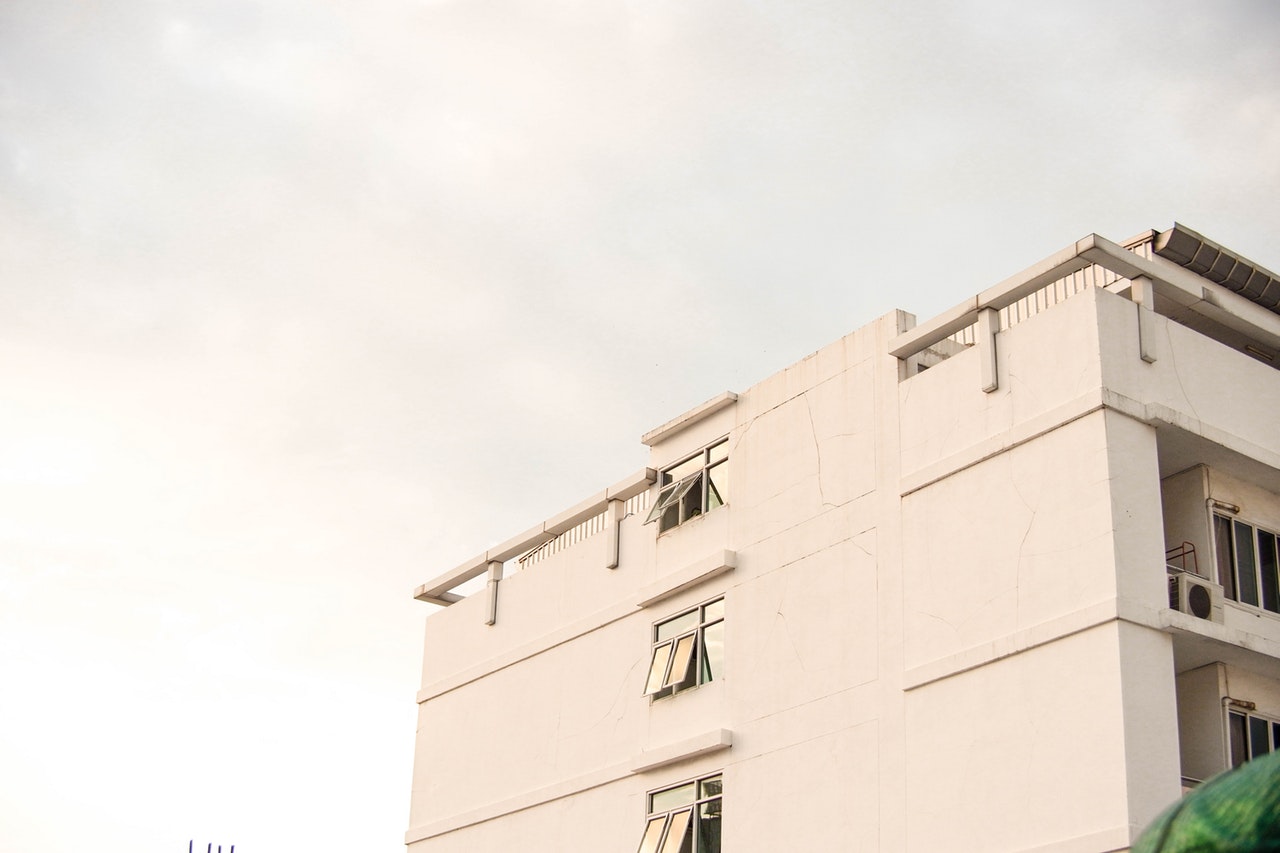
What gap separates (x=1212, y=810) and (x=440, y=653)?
1123 inches

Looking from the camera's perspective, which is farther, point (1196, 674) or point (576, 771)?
point (576, 771)

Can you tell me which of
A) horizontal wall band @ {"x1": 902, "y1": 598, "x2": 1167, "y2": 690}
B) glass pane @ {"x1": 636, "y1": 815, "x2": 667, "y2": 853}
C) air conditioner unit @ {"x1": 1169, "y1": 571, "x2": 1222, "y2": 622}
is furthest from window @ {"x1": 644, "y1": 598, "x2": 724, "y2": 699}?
air conditioner unit @ {"x1": 1169, "y1": 571, "x2": 1222, "y2": 622}

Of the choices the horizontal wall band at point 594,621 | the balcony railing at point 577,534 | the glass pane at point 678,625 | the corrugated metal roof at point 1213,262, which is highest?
the corrugated metal roof at point 1213,262

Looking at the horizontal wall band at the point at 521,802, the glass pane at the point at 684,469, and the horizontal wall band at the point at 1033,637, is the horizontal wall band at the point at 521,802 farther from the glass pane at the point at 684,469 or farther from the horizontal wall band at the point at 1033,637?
the horizontal wall band at the point at 1033,637

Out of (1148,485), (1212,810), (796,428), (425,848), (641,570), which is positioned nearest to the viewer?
(1212,810)

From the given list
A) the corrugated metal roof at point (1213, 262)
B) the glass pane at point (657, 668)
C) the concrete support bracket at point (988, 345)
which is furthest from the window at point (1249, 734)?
the glass pane at point (657, 668)

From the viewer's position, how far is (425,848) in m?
28.4

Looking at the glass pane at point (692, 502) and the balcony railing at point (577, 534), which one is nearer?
the glass pane at point (692, 502)

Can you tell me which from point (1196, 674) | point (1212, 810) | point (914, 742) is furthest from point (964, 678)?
point (1212, 810)

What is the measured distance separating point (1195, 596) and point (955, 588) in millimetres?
2776

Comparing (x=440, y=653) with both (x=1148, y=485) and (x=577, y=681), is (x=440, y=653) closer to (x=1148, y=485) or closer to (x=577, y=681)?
(x=577, y=681)

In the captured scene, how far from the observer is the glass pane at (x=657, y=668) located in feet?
79.4

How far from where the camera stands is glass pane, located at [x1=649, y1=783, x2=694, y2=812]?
23.1 m

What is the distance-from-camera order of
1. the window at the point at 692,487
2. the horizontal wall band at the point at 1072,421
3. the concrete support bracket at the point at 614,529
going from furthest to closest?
1. the concrete support bracket at the point at 614,529
2. the window at the point at 692,487
3. the horizontal wall band at the point at 1072,421
